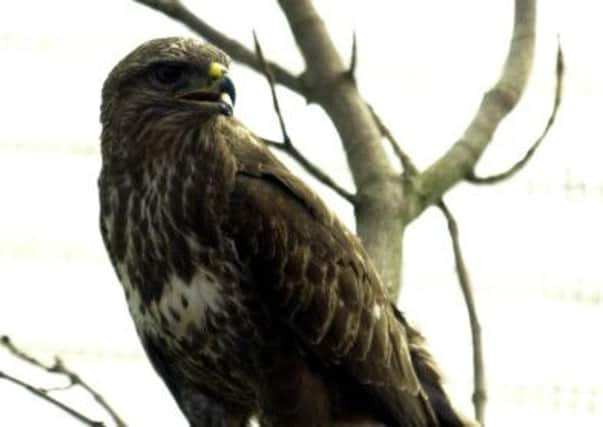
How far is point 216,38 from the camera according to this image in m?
5.75

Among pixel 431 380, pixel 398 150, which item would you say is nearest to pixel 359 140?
pixel 398 150

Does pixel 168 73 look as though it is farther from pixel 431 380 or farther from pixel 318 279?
pixel 431 380

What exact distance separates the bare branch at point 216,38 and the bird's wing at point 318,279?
0.37 m

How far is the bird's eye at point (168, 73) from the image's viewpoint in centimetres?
538

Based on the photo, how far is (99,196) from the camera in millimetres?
5445

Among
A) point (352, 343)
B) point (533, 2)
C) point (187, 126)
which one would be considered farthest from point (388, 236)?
point (533, 2)

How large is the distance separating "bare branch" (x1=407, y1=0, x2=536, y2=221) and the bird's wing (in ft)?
0.97

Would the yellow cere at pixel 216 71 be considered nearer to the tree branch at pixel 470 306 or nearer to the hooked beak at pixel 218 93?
the hooked beak at pixel 218 93

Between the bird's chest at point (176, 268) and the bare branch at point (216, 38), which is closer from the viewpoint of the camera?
the bird's chest at point (176, 268)

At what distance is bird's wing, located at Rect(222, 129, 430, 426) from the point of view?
5.20 metres

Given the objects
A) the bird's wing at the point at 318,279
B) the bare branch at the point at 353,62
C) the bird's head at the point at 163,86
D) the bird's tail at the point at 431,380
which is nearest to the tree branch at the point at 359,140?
the bare branch at the point at 353,62

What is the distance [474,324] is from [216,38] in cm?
135

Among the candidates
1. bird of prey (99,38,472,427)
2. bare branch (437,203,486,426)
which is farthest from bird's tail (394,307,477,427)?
bare branch (437,203,486,426)

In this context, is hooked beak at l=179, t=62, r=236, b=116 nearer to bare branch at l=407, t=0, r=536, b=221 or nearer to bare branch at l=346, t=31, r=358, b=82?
bare branch at l=346, t=31, r=358, b=82
